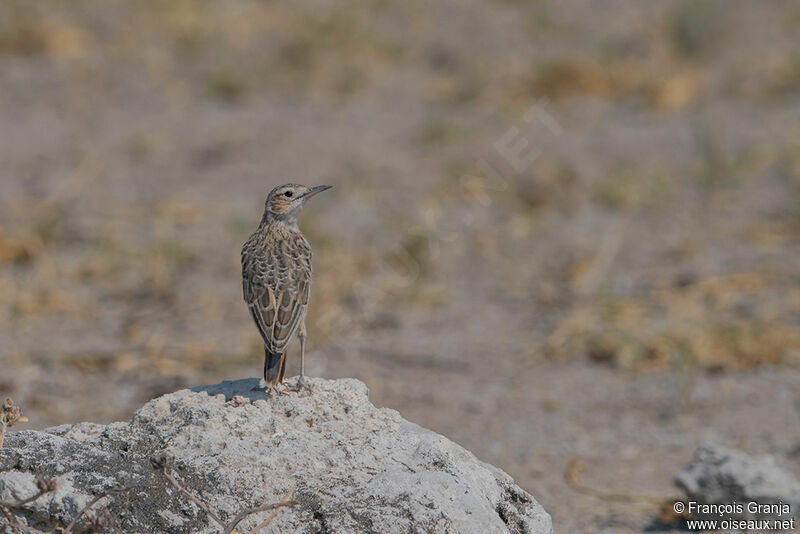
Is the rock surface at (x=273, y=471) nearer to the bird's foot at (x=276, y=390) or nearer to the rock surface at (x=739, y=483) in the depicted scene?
the bird's foot at (x=276, y=390)

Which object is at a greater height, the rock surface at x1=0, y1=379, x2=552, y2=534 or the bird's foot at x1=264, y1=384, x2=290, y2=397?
the bird's foot at x1=264, y1=384, x2=290, y2=397

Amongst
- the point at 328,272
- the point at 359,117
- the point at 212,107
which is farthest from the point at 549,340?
the point at 212,107

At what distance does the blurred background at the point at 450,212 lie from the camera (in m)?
8.01

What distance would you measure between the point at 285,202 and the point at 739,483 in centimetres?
260

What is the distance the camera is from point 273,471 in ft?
12.6

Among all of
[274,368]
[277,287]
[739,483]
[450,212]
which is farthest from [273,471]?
[450,212]

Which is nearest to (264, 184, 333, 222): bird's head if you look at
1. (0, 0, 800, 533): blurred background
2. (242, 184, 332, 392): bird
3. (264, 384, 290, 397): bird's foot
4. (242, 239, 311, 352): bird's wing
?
(242, 184, 332, 392): bird

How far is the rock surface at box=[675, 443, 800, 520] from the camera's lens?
5797mm

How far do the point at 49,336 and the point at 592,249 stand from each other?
498cm

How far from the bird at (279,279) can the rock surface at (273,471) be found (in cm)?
28

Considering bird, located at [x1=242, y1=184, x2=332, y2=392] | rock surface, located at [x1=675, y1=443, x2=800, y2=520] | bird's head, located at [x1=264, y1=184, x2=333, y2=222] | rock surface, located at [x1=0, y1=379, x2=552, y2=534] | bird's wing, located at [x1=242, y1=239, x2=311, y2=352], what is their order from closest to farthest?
rock surface, located at [x1=0, y1=379, x2=552, y2=534] → bird, located at [x1=242, y1=184, x2=332, y2=392] → bird's wing, located at [x1=242, y1=239, x2=311, y2=352] → bird's head, located at [x1=264, y1=184, x2=333, y2=222] → rock surface, located at [x1=675, y1=443, x2=800, y2=520]

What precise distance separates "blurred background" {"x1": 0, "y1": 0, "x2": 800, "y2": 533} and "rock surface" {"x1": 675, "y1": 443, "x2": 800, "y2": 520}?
0.48 meters

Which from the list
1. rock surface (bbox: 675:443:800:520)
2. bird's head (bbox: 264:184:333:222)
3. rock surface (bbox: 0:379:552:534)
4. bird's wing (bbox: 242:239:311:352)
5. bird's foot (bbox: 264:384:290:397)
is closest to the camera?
rock surface (bbox: 0:379:552:534)

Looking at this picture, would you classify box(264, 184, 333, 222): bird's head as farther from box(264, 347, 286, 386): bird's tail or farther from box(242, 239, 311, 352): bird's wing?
box(264, 347, 286, 386): bird's tail
